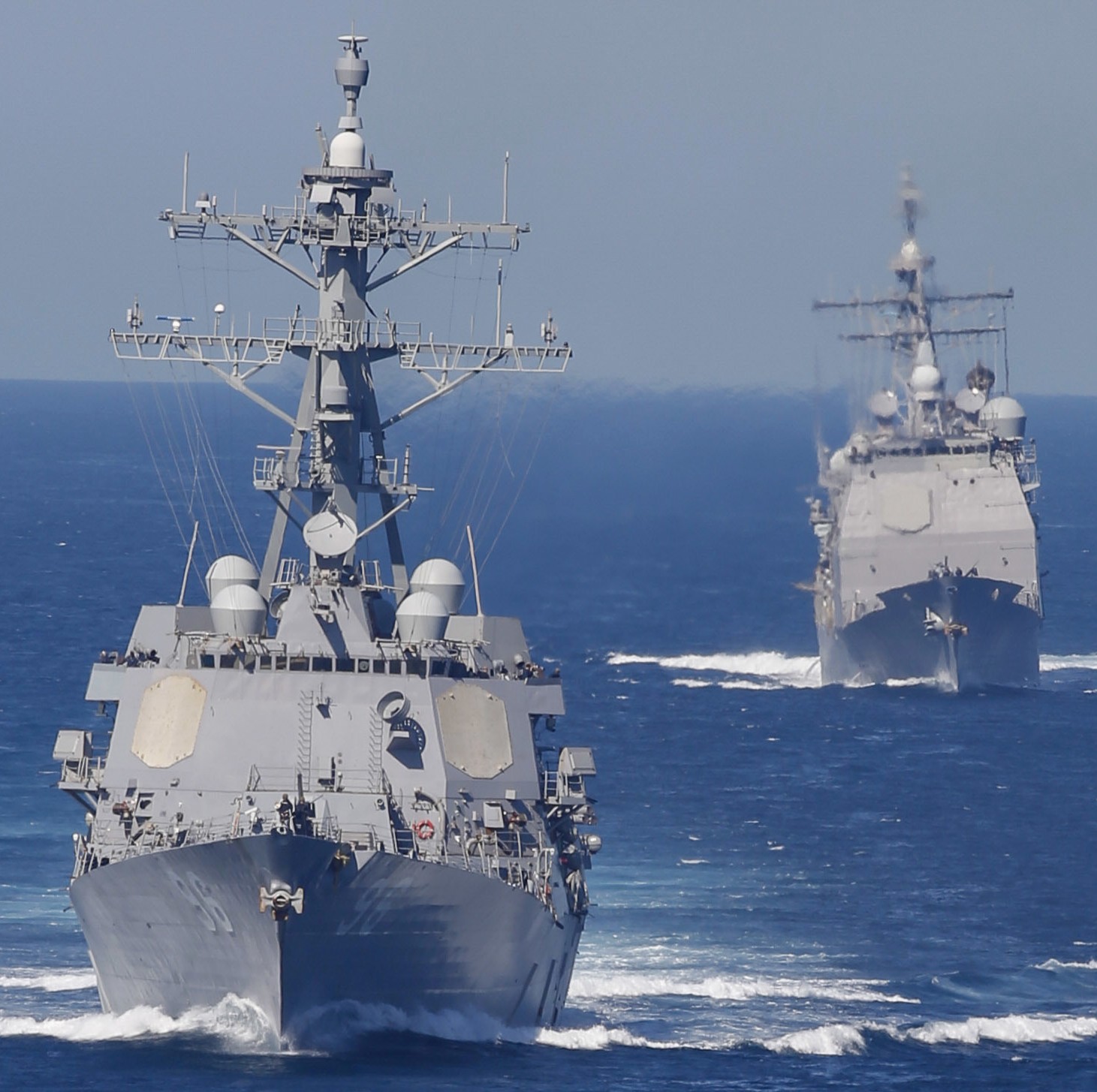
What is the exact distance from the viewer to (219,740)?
34.1 meters

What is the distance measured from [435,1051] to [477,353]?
9.04m

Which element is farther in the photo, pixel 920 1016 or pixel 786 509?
Answer: pixel 786 509

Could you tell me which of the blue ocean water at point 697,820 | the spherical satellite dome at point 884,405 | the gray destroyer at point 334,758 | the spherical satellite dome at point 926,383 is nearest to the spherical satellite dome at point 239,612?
the gray destroyer at point 334,758

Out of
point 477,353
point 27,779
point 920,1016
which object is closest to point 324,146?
point 477,353

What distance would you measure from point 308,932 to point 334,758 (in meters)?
2.99

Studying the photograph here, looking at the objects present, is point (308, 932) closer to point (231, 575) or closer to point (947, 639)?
point (231, 575)

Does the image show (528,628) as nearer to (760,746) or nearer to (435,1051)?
(760,746)

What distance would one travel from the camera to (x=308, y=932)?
31500 millimetres

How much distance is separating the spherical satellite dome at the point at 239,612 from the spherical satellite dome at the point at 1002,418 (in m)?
50.8

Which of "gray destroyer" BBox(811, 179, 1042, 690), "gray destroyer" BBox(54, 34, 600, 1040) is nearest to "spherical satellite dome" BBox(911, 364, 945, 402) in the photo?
"gray destroyer" BBox(811, 179, 1042, 690)

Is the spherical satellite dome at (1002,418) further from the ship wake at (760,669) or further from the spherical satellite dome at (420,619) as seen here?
the spherical satellite dome at (420,619)

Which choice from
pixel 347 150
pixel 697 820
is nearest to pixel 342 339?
pixel 347 150

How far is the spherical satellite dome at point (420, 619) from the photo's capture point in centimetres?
3509

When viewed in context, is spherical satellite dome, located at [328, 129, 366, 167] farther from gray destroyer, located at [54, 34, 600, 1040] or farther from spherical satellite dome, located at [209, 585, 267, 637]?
spherical satellite dome, located at [209, 585, 267, 637]
